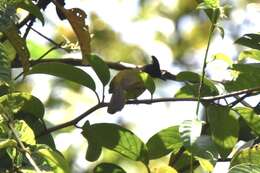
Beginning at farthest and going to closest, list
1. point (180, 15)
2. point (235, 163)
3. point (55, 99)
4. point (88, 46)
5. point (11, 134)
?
1. point (180, 15)
2. point (55, 99)
3. point (88, 46)
4. point (235, 163)
5. point (11, 134)

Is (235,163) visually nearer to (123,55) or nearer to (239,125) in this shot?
(239,125)

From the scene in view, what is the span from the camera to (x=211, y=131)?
0.84 meters

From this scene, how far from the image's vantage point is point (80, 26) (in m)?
0.89

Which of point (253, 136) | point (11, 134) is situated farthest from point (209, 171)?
point (11, 134)

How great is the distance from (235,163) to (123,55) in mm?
1534

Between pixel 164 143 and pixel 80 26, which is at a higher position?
pixel 80 26

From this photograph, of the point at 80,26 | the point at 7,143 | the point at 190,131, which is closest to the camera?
the point at 7,143

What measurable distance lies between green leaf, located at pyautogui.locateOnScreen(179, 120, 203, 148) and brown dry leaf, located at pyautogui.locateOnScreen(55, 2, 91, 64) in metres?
0.17

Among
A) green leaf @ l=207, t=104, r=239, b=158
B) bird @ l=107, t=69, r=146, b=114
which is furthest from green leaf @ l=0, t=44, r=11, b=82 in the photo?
green leaf @ l=207, t=104, r=239, b=158

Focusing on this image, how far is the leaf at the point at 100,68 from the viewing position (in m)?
0.83

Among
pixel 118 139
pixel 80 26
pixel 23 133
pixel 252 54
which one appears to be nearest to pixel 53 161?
pixel 23 133

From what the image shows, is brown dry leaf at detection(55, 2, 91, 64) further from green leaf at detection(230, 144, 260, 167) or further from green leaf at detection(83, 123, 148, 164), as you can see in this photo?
green leaf at detection(230, 144, 260, 167)

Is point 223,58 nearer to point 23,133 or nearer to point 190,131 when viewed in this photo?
point 190,131

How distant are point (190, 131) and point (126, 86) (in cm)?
12
